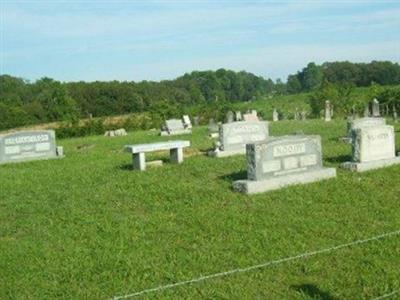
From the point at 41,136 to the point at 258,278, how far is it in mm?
13704

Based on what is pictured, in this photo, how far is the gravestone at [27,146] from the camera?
18.3 meters

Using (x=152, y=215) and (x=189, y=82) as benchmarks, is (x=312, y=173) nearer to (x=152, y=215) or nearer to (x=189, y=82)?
(x=152, y=215)

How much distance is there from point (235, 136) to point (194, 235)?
842 cm

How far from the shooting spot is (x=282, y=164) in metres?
11.0

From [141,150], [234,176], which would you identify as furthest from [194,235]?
[141,150]

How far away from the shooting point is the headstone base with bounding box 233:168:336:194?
10.4 metres

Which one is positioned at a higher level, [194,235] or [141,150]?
[141,150]

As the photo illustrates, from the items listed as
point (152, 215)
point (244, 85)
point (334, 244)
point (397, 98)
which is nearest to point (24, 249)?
point (152, 215)

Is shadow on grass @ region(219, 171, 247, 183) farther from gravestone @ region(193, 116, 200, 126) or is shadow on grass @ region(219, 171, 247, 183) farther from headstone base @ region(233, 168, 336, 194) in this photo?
gravestone @ region(193, 116, 200, 126)

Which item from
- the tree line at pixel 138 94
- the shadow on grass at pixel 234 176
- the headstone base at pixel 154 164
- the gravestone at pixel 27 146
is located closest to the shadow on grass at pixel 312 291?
the shadow on grass at pixel 234 176

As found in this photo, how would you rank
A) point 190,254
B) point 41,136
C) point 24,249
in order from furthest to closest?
point 41,136 → point 24,249 → point 190,254

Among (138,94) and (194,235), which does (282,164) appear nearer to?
(194,235)

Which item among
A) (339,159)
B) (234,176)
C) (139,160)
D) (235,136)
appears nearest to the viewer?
(234,176)

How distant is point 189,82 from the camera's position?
9744cm
